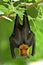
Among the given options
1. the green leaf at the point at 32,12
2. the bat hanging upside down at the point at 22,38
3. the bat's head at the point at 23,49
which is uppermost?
the green leaf at the point at 32,12

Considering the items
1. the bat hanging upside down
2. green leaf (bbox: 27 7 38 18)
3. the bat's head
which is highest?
green leaf (bbox: 27 7 38 18)

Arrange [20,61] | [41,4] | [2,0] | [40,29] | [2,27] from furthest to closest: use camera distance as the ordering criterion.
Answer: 1. [20,61]
2. [2,27]
3. [40,29]
4. [2,0]
5. [41,4]

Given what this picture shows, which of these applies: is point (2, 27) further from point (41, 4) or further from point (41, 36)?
point (41, 4)

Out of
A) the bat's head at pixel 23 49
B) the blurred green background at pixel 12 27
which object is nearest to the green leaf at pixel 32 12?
the blurred green background at pixel 12 27

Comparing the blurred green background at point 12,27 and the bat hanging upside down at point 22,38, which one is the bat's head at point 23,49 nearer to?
the bat hanging upside down at point 22,38

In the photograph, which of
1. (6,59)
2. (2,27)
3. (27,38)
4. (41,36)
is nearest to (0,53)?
(6,59)

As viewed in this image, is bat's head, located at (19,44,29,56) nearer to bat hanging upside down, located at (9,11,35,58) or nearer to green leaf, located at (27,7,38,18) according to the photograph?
bat hanging upside down, located at (9,11,35,58)

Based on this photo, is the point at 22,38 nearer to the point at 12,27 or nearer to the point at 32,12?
the point at 32,12

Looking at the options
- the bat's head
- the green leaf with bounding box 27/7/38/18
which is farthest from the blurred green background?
the bat's head

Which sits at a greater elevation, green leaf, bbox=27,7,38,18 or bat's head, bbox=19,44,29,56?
green leaf, bbox=27,7,38,18

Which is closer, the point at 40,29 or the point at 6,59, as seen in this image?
the point at 40,29

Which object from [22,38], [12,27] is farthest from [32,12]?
[12,27]
